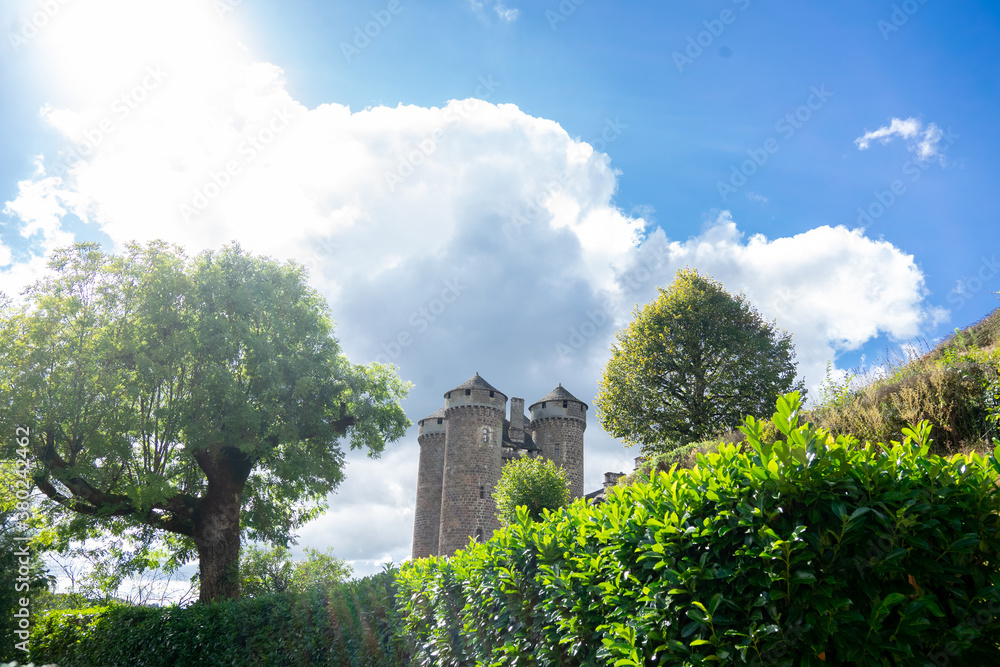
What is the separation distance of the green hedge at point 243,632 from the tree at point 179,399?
11.3 ft

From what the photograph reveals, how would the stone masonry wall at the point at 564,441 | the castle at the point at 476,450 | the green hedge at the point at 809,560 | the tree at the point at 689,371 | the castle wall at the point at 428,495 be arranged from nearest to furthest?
the green hedge at the point at 809,560 → the tree at the point at 689,371 → the castle at the point at 476,450 → the castle wall at the point at 428,495 → the stone masonry wall at the point at 564,441

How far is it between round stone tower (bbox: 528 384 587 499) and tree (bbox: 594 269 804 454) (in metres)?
14.1

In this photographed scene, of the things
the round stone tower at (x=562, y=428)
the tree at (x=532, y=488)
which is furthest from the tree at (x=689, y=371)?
the round stone tower at (x=562, y=428)

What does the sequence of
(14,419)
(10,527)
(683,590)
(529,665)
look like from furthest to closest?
(14,419)
(10,527)
(529,665)
(683,590)

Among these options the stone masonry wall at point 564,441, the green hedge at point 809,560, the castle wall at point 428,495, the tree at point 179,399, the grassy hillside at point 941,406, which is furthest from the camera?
the stone masonry wall at point 564,441

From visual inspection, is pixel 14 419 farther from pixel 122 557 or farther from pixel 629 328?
pixel 629 328

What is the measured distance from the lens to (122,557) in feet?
71.5

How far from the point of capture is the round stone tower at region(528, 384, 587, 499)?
4253 cm

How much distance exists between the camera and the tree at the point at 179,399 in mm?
18547

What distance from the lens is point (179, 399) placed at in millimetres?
19422

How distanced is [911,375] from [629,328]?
1866 cm

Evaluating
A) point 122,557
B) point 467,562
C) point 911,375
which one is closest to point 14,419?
point 122,557

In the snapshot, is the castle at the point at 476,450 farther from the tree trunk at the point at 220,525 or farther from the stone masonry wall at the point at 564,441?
the tree trunk at the point at 220,525

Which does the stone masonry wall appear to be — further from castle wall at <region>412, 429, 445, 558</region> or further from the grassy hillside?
the grassy hillside
